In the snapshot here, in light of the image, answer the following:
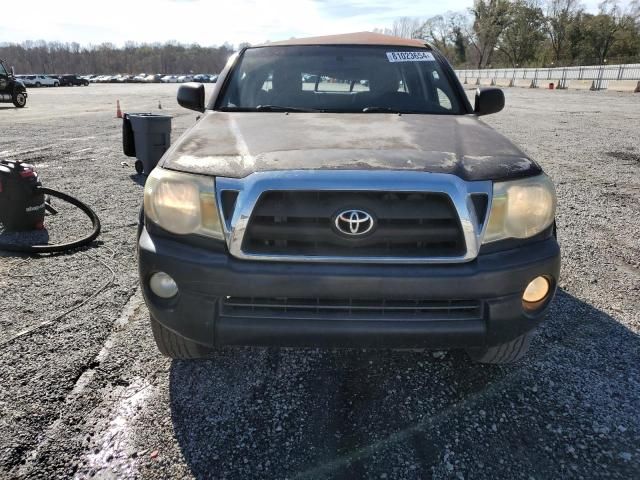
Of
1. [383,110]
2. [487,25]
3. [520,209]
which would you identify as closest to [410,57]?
[383,110]

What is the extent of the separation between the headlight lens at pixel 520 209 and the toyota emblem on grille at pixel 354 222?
A: 49 centimetres

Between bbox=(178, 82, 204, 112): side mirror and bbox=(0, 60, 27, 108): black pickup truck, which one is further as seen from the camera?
bbox=(0, 60, 27, 108): black pickup truck

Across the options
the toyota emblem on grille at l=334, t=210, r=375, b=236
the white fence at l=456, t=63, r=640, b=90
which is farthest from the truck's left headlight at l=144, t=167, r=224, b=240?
the white fence at l=456, t=63, r=640, b=90

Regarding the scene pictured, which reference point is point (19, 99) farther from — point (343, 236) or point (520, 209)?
point (520, 209)

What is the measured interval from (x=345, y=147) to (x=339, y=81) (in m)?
1.41

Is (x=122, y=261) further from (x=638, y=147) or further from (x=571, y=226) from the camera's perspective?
(x=638, y=147)

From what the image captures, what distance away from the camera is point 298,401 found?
2352mm

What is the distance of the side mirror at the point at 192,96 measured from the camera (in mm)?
3531

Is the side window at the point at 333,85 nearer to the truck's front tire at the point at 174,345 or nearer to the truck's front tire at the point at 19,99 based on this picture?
the truck's front tire at the point at 174,345

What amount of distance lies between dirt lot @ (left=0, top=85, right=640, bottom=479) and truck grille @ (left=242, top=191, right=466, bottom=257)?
82 centimetres

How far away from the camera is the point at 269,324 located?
6.51 ft

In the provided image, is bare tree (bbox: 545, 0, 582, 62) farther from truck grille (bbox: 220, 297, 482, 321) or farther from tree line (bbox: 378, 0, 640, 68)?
truck grille (bbox: 220, 297, 482, 321)

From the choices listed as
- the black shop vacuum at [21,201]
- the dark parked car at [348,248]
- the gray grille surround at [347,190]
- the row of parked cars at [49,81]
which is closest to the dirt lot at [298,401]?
the dark parked car at [348,248]

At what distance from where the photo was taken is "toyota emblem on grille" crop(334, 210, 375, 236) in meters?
1.95
